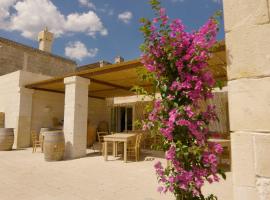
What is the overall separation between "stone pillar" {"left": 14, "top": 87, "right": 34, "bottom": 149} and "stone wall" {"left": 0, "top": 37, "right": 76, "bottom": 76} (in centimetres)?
534

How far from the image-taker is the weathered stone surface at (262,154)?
5.02ft

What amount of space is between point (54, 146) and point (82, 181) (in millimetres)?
2670

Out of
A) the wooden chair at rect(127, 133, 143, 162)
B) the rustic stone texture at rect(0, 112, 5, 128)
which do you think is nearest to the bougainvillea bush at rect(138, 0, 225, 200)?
the wooden chair at rect(127, 133, 143, 162)

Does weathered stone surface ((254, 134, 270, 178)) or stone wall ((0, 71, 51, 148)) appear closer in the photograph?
weathered stone surface ((254, 134, 270, 178))

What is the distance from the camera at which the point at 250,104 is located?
1610 mm

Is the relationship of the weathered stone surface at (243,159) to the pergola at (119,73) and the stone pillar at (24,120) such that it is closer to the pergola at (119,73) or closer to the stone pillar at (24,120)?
the pergola at (119,73)

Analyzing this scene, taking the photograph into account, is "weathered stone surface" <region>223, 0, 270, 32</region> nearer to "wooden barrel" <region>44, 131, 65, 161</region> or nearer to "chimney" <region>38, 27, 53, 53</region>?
"wooden barrel" <region>44, 131, 65, 161</region>

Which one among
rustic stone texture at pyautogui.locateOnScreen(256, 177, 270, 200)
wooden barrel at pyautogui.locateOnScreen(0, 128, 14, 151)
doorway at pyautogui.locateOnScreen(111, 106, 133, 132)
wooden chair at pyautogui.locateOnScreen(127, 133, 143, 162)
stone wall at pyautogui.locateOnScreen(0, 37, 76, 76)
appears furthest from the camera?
stone wall at pyautogui.locateOnScreen(0, 37, 76, 76)

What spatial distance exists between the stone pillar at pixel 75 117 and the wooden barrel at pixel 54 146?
0.99ft

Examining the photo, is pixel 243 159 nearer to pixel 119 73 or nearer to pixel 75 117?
pixel 119 73

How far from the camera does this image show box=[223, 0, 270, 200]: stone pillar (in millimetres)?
1557

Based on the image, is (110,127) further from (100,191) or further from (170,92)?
(170,92)

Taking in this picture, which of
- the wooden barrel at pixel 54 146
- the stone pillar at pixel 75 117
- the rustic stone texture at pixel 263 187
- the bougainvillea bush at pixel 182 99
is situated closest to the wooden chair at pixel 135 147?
the stone pillar at pixel 75 117

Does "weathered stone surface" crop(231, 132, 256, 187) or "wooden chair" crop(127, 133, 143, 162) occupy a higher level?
"weathered stone surface" crop(231, 132, 256, 187)
